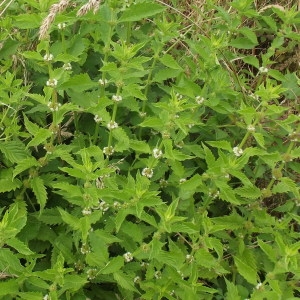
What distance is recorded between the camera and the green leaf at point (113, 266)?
6.03 ft

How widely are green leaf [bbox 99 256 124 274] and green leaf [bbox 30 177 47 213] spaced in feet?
1.04

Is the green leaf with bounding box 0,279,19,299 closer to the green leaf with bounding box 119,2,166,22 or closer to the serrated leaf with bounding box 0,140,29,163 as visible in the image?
the serrated leaf with bounding box 0,140,29,163

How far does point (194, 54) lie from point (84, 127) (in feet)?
2.21

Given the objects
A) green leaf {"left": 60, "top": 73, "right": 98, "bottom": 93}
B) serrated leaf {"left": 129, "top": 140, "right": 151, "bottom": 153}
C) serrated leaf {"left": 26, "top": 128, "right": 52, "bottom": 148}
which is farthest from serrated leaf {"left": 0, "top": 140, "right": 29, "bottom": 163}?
serrated leaf {"left": 129, "top": 140, "right": 151, "bottom": 153}

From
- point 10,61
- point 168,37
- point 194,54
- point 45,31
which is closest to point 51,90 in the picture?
point 45,31

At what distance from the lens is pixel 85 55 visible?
241 centimetres

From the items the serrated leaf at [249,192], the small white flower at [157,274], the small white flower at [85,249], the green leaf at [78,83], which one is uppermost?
the green leaf at [78,83]

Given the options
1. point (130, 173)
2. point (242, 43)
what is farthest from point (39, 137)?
point (242, 43)

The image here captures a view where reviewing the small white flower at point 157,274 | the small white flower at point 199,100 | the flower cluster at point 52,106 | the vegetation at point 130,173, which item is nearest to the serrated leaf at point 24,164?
the vegetation at point 130,173

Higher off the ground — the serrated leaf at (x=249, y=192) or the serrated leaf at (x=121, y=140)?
the serrated leaf at (x=121, y=140)

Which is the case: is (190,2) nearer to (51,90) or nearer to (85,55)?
(85,55)

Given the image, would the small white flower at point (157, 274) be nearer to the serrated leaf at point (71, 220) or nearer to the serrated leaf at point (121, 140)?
the serrated leaf at point (71, 220)

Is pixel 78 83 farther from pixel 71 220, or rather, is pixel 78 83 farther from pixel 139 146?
pixel 71 220

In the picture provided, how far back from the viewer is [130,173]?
2287mm
